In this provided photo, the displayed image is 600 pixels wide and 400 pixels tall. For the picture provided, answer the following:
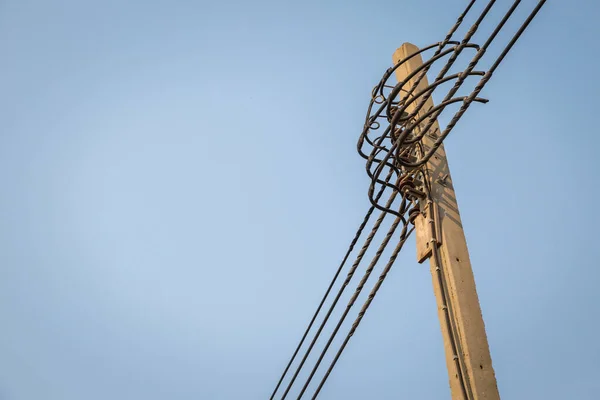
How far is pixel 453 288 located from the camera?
338 cm

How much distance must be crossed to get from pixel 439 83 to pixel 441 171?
57 centimetres

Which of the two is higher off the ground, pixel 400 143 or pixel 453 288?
pixel 400 143

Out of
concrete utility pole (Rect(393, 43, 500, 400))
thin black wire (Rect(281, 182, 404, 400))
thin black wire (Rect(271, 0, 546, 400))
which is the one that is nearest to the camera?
concrete utility pole (Rect(393, 43, 500, 400))

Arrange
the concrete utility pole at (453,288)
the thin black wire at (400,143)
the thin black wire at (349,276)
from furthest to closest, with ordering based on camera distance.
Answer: the thin black wire at (349,276), the thin black wire at (400,143), the concrete utility pole at (453,288)

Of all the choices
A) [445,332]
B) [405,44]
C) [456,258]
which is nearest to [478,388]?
[445,332]

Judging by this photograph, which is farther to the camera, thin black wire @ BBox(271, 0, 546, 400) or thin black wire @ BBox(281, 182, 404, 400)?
thin black wire @ BBox(281, 182, 404, 400)

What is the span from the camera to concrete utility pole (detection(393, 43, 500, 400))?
10.2 ft

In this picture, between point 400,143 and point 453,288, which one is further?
point 400,143

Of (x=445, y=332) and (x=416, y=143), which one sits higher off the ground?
(x=416, y=143)

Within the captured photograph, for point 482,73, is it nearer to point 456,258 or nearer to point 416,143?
point 416,143

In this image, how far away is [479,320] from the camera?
330 cm

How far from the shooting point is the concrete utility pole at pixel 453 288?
3094 mm

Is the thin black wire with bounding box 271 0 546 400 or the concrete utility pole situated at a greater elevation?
the thin black wire with bounding box 271 0 546 400

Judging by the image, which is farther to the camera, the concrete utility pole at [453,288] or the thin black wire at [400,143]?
the thin black wire at [400,143]
